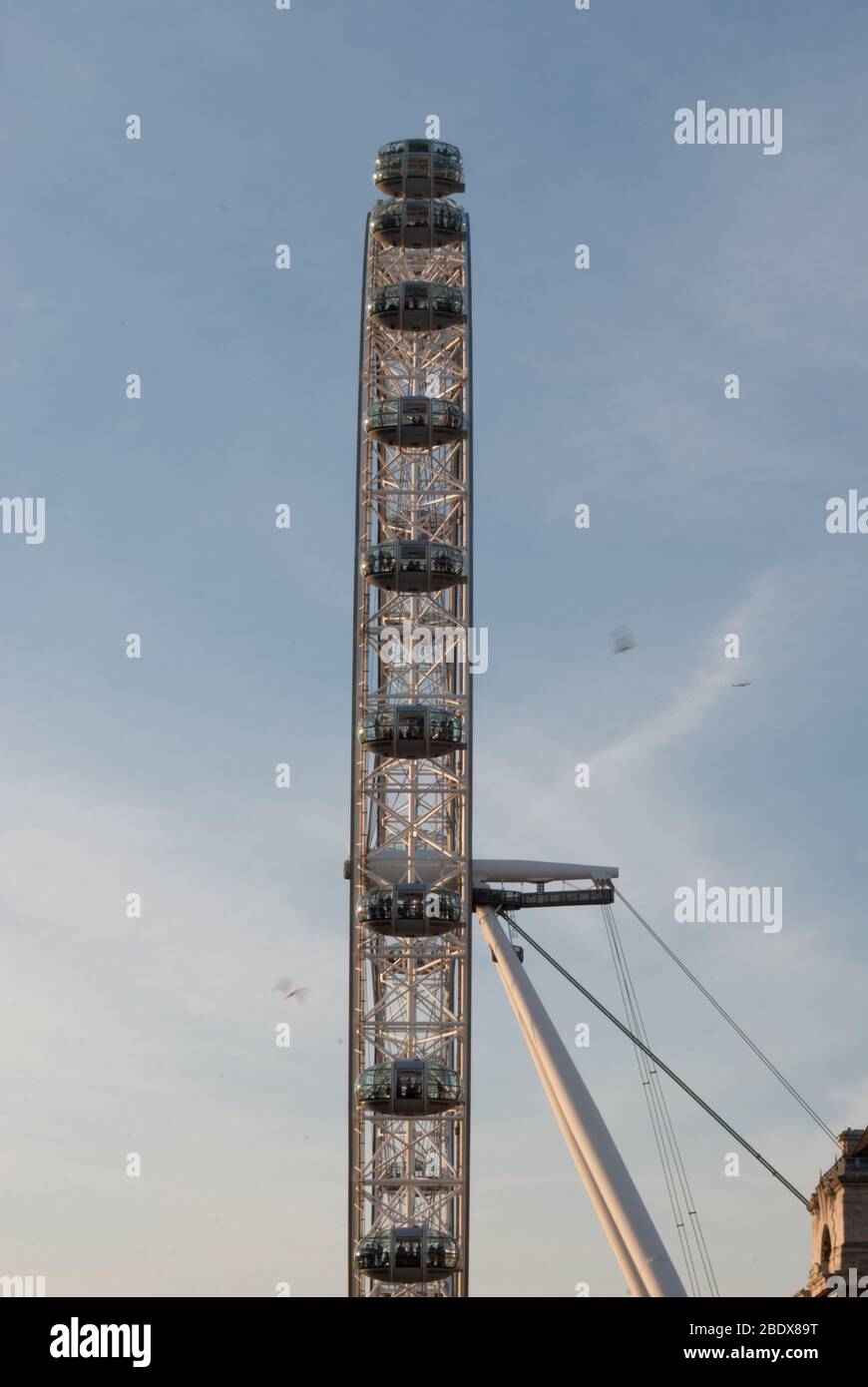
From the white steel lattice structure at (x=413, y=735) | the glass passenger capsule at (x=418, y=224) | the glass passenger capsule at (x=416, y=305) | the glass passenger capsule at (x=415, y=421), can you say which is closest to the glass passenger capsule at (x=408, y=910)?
the white steel lattice structure at (x=413, y=735)

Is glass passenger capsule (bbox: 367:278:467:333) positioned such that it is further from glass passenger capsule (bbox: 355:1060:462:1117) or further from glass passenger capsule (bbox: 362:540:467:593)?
glass passenger capsule (bbox: 355:1060:462:1117)

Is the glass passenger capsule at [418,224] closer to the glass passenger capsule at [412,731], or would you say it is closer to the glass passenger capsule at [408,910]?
the glass passenger capsule at [412,731]

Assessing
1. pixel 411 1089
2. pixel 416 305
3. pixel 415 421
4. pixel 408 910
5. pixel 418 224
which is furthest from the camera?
pixel 418 224

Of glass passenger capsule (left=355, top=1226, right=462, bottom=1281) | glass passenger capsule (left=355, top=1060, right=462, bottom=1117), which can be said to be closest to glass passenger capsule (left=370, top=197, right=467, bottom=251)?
glass passenger capsule (left=355, top=1060, right=462, bottom=1117)

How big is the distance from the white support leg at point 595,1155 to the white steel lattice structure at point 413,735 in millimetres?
3671

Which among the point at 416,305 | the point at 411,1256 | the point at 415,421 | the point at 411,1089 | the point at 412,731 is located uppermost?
the point at 416,305

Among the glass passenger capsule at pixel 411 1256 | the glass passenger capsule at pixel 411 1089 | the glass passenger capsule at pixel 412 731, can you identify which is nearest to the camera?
the glass passenger capsule at pixel 411 1256

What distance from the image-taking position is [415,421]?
73375mm

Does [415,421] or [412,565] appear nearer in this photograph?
[412,565]

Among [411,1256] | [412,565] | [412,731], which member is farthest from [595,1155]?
[412,565]

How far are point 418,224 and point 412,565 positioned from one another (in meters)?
10.6

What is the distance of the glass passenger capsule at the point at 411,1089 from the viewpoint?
68938 mm

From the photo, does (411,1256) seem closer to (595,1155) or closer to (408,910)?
(595,1155)
